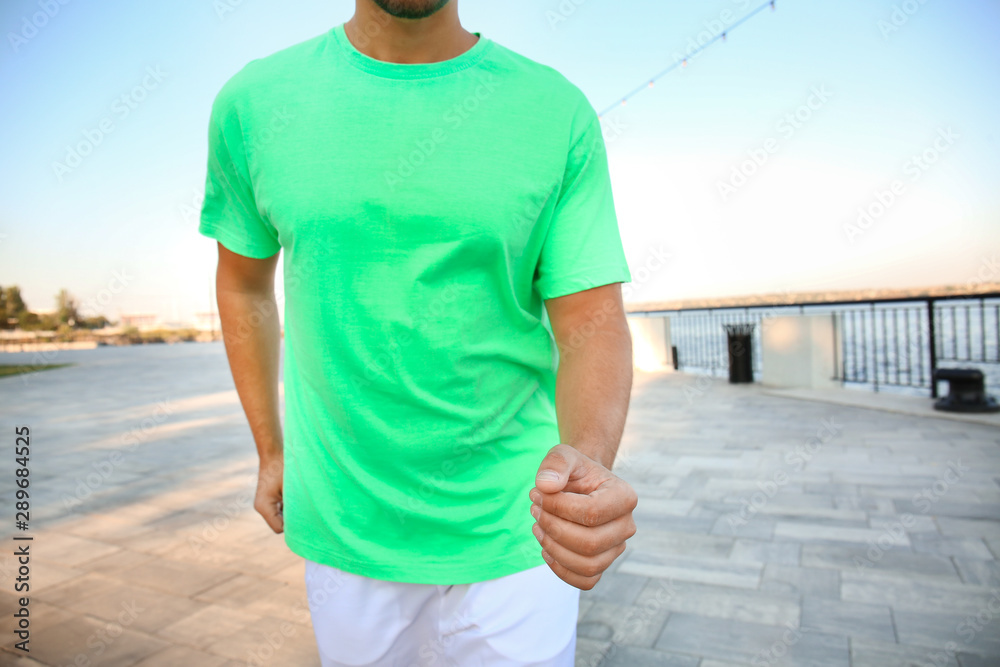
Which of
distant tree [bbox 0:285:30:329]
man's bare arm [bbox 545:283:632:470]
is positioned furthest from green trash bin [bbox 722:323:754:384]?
distant tree [bbox 0:285:30:329]

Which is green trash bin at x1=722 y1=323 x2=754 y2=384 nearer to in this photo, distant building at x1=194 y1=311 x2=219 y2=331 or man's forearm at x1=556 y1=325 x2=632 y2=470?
man's forearm at x1=556 y1=325 x2=632 y2=470

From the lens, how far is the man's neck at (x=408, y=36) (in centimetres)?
113

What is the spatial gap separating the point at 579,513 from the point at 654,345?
14092 mm

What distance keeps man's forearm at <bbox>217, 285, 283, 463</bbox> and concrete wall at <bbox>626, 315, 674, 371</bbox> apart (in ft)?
43.9

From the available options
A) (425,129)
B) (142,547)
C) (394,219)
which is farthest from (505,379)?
(142,547)

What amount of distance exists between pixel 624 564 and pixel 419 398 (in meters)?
3.02

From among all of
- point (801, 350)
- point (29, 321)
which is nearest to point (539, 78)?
point (801, 350)

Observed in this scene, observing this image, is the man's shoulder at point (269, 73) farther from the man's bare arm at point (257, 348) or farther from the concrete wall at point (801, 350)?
the concrete wall at point (801, 350)

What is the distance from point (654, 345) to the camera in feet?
47.0

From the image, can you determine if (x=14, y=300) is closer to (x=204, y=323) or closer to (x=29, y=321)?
(x=29, y=321)

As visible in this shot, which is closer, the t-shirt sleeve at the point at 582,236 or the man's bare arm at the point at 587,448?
the man's bare arm at the point at 587,448

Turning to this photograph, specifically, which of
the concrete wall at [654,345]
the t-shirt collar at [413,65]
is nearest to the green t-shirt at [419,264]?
the t-shirt collar at [413,65]

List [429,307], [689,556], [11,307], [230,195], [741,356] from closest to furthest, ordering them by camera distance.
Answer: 1. [429,307]
2. [230,195]
3. [689,556]
4. [741,356]
5. [11,307]

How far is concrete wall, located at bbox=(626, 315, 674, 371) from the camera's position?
47.0 ft
